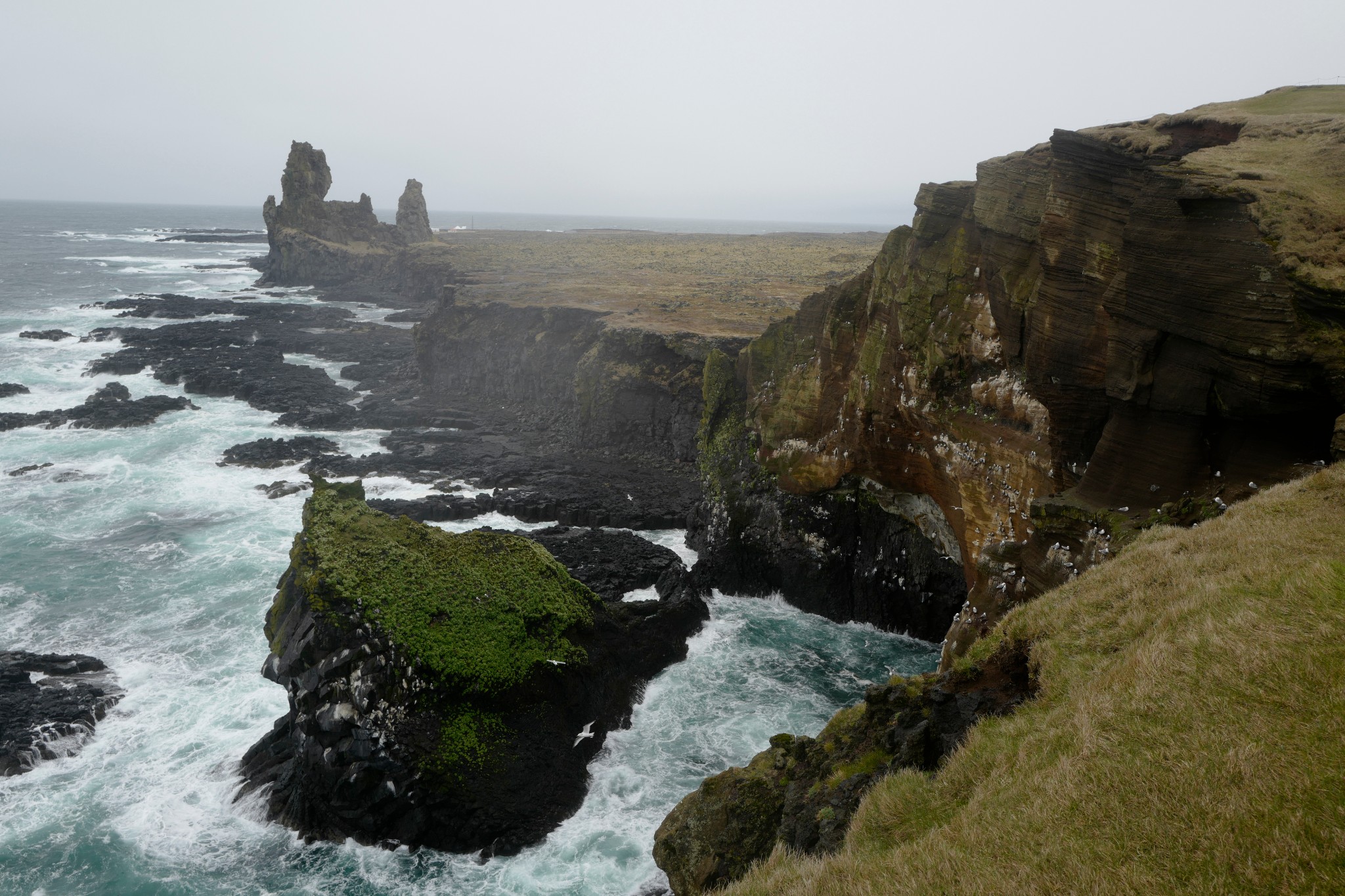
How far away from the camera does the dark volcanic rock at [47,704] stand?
19328 millimetres

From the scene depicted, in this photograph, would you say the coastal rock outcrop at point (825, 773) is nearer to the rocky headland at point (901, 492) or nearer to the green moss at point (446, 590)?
the rocky headland at point (901, 492)

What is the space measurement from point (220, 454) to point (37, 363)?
3085 cm

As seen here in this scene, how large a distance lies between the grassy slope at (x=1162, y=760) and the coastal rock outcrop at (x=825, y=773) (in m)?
0.62

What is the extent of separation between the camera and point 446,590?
19.1 metres

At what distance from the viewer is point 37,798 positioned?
18.0 meters

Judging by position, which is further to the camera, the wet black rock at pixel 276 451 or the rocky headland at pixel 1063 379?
the wet black rock at pixel 276 451

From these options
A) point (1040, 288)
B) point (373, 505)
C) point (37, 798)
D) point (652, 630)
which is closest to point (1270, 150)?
point (1040, 288)

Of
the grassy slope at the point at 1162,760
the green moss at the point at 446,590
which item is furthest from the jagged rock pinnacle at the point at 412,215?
the grassy slope at the point at 1162,760

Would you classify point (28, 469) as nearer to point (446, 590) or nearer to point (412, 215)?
point (446, 590)

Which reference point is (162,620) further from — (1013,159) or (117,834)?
(1013,159)

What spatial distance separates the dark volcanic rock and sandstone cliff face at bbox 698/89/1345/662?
22.1 meters

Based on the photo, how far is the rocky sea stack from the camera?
54.7 ft

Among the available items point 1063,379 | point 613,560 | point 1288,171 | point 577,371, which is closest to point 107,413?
point 577,371

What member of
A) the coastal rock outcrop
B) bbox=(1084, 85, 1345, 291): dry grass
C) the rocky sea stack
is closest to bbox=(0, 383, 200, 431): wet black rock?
the rocky sea stack
